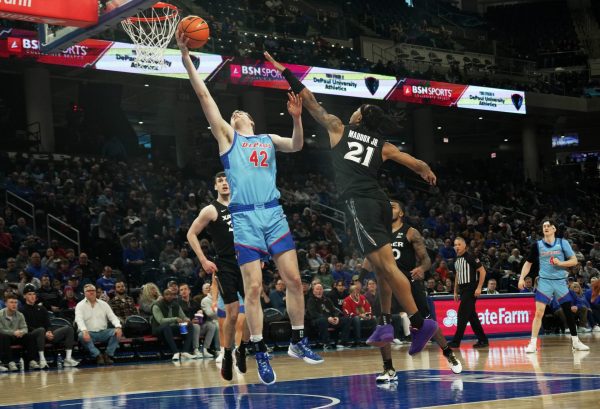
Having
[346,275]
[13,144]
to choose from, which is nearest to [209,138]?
[13,144]

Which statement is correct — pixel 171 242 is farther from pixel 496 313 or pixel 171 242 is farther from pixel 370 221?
pixel 370 221

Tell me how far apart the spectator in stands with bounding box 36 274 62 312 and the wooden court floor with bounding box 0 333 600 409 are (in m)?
2.97

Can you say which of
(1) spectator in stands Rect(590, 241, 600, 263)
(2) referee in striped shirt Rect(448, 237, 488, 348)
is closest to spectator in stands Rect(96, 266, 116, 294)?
(2) referee in striped shirt Rect(448, 237, 488, 348)

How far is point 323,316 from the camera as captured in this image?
17703 millimetres

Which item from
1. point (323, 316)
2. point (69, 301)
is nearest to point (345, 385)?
point (323, 316)

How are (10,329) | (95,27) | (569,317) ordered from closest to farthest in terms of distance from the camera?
(95,27), (569,317), (10,329)

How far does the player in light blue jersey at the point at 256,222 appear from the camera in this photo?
802 centimetres

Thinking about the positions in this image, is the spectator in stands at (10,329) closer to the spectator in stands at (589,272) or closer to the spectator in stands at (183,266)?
the spectator in stands at (183,266)

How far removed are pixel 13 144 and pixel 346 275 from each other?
486 inches

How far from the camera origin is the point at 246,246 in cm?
800

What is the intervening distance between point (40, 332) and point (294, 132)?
8550mm

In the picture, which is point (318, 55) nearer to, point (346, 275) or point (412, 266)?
point (346, 275)

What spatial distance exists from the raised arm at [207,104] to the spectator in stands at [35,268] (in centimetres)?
1045

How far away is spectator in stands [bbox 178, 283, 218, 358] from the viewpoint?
652 inches
